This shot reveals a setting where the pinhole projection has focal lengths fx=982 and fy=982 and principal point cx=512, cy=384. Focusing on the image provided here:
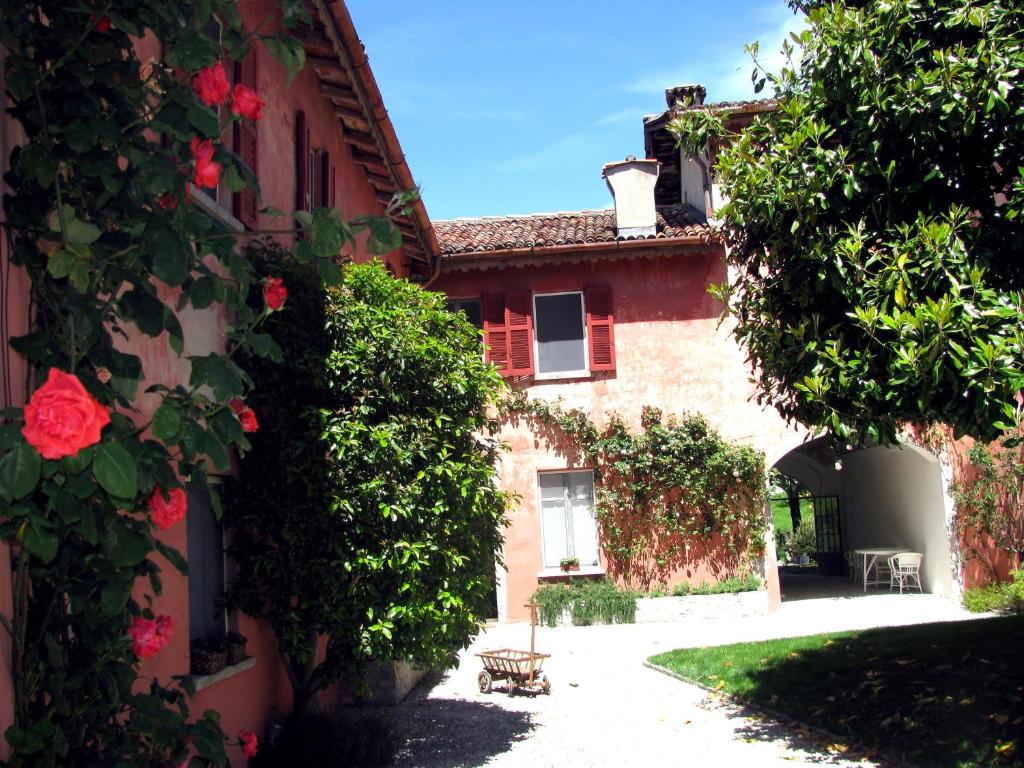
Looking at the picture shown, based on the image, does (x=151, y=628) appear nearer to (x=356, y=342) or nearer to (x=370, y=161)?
(x=356, y=342)

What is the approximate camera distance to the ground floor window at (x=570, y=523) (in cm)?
1659

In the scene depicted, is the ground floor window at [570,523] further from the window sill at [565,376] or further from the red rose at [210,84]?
the red rose at [210,84]

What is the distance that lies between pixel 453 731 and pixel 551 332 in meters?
9.12

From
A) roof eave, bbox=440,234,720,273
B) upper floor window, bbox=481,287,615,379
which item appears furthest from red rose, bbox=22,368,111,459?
upper floor window, bbox=481,287,615,379

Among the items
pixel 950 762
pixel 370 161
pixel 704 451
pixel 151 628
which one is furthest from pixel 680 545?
pixel 151 628

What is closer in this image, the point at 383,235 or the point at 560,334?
the point at 383,235

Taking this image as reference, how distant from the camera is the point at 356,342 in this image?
7.48 meters

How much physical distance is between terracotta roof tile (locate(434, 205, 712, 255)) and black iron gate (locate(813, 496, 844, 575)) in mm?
8816

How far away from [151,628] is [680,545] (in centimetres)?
1319

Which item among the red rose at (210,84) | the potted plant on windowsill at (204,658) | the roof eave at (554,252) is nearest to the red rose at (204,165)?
the red rose at (210,84)

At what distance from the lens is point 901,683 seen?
8.45 meters

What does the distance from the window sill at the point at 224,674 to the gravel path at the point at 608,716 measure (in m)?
1.59

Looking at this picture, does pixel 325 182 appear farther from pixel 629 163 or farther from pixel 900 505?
pixel 900 505

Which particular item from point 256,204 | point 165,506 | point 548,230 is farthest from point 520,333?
→ point 165,506
